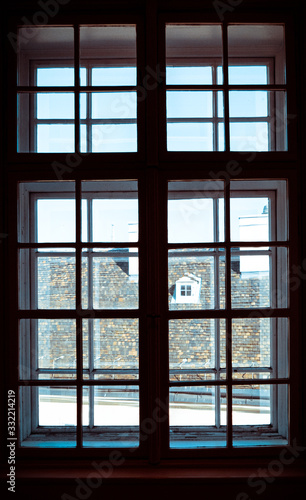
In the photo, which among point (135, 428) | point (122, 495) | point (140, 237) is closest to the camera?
point (122, 495)

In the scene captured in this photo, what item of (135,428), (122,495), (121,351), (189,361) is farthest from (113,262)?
(122,495)

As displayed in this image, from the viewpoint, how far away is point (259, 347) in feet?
9.38

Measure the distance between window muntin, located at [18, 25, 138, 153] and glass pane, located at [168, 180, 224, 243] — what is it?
48 cm

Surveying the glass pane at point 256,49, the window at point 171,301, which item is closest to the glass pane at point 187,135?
the window at point 171,301

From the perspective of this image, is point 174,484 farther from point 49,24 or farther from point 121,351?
point 49,24

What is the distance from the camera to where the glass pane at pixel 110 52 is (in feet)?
8.13

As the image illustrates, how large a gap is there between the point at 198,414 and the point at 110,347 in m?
0.72

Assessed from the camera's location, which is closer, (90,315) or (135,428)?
(90,315)

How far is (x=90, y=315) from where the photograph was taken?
2.20 metres

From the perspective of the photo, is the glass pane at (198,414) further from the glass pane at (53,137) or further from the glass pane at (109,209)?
the glass pane at (53,137)

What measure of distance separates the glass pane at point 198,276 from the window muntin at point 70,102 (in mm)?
845

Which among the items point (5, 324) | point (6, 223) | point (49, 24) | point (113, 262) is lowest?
point (5, 324)

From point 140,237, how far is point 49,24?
1.24 metres

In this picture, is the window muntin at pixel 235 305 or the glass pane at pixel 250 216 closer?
the window muntin at pixel 235 305
